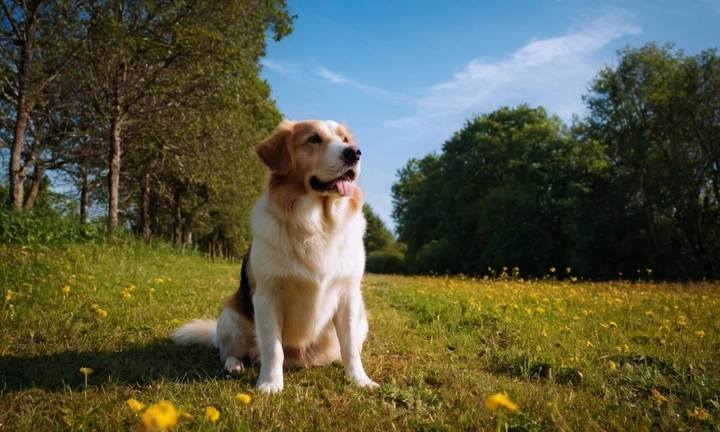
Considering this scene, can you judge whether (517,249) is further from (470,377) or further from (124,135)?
(470,377)

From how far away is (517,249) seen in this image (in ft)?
95.6

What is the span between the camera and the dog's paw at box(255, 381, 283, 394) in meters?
2.94

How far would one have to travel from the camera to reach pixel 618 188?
25266mm

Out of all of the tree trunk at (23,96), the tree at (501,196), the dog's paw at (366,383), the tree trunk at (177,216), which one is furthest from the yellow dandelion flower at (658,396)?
the tree at (501,196)

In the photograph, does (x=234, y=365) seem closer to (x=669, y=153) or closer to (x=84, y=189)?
(x=84, y=189)

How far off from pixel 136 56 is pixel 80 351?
11.2 m

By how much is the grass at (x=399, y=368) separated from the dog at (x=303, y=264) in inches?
8.8

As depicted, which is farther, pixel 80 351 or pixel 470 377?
pixel 80 351

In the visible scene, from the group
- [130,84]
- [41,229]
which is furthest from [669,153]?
[41,229]

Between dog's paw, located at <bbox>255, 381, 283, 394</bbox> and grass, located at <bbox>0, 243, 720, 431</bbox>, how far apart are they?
0.09m

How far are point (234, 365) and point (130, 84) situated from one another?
1193cm

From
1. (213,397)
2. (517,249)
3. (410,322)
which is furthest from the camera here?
(517,249)

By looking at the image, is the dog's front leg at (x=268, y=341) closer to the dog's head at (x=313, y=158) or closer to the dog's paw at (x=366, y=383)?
the dog's paw at (x=366, y=383)

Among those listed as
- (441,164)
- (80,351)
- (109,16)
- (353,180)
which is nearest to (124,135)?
(109,16)
